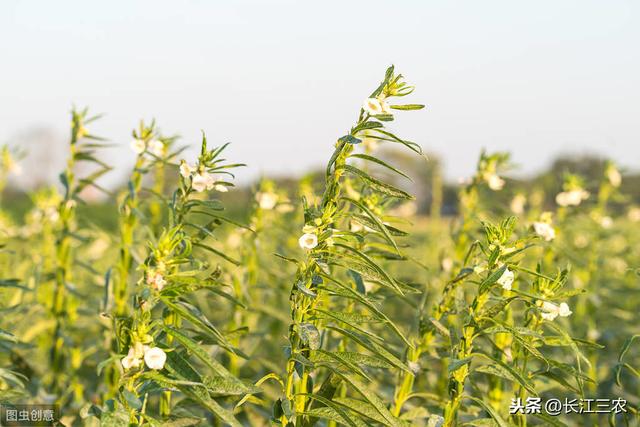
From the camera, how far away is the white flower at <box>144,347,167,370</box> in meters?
1.65

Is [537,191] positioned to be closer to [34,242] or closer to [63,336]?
[34,242]

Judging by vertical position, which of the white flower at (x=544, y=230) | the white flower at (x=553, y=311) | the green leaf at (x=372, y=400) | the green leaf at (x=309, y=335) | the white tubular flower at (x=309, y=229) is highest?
the white flower at (x=544, y=230)

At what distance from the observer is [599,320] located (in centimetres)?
541

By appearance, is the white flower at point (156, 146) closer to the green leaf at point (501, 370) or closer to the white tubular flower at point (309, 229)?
the white tubular flower at point (309, 229)

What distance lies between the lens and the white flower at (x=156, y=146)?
2.58 meters

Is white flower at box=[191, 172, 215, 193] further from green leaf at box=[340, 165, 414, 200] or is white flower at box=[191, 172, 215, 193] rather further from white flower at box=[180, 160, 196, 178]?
green leaf at box=[340, 165, 414, 200]

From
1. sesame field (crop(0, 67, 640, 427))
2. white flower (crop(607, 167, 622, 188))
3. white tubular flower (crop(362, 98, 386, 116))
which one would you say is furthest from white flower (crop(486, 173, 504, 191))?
white tubular flower (crop(362, 98, 386, 116))

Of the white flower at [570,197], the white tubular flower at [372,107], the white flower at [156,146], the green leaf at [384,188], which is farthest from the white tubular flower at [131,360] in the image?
the white flower at [570,197]

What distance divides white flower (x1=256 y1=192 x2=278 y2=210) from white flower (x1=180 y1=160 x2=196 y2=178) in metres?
1.24

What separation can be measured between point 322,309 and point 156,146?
1.13 metres

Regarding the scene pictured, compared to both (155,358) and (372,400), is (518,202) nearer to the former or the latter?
(372,400)

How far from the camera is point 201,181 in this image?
198 cm

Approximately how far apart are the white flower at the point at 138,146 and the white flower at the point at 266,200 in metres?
0.76

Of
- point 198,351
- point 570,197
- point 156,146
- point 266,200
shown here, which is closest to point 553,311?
point 198,351
